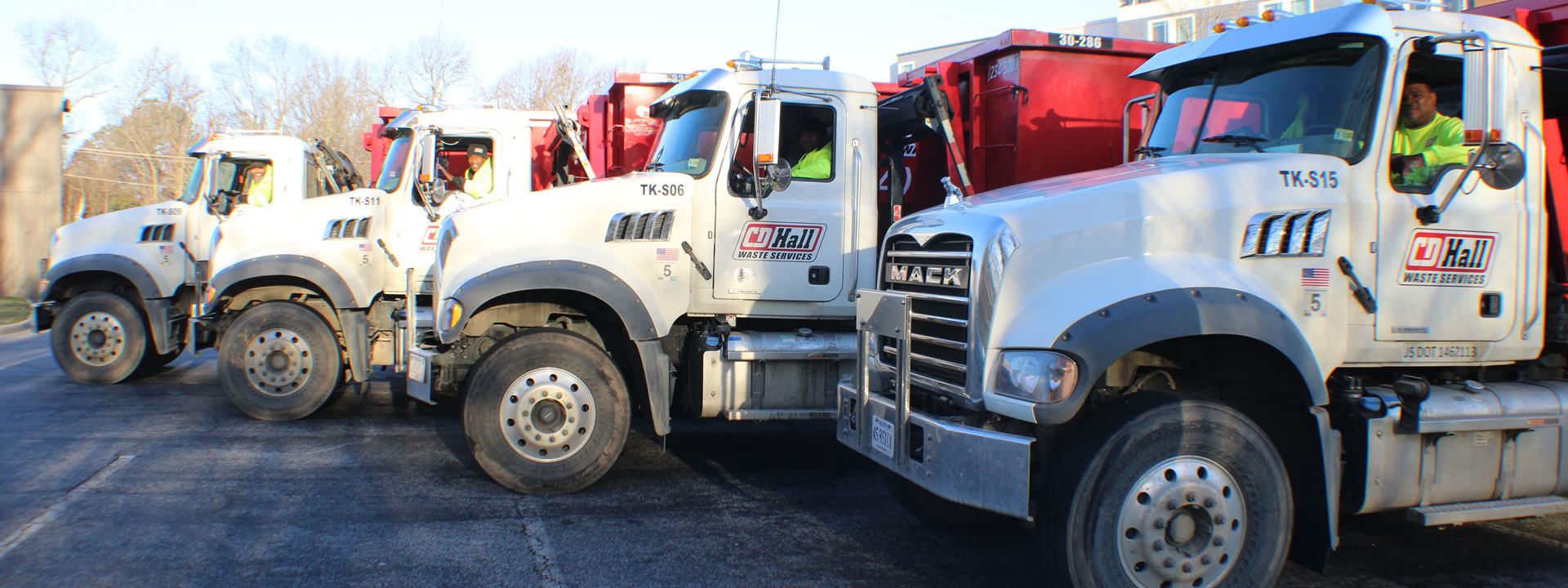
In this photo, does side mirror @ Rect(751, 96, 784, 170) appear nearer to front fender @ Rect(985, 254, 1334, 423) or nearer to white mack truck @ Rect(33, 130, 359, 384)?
front fender @ Rect(985, 254, 1334, 423)

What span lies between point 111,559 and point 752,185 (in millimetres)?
3966

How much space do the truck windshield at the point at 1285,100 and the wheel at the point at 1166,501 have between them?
1.42 meters

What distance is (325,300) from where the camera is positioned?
854 cm

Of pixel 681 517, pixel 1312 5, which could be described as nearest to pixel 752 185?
pixel 681 517

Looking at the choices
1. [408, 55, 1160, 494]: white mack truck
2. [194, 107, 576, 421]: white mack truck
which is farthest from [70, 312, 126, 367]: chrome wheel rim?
[408, 55, 1160, 494]: white mack truck

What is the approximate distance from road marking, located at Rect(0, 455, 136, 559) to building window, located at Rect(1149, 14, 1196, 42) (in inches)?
1356

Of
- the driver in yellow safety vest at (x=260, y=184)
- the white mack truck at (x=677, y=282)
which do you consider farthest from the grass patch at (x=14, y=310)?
the white mack truck at (x=677, y=282)

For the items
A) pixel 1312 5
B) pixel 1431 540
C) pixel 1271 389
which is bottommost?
pixel 1431 540

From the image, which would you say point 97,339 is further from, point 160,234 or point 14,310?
point 14,310

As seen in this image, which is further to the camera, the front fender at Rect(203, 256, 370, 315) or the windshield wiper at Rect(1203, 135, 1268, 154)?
the front fender at Rect(203, 256, 370, 315)

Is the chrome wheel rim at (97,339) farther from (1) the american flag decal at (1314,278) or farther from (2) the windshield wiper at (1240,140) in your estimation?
→ (1) the american flag decal at (1314,278)

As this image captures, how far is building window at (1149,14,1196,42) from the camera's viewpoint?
3659cm

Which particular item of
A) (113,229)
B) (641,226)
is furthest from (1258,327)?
(113,229)

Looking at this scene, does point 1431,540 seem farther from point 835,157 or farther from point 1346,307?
point 835,157
